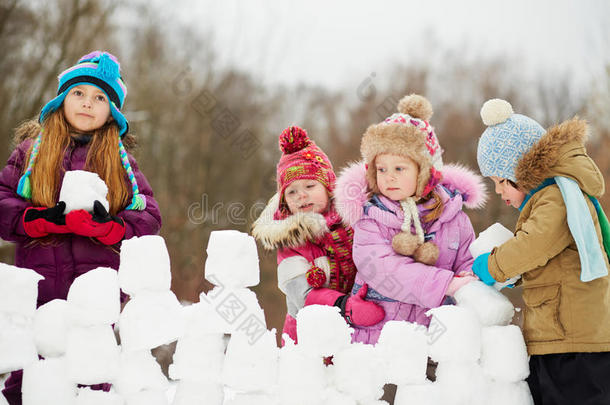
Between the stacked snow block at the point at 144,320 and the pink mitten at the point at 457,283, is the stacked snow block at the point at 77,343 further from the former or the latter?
the pink mitten at the point at 457,283

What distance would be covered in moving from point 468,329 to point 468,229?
570 mm

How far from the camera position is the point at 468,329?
1871 millimetres

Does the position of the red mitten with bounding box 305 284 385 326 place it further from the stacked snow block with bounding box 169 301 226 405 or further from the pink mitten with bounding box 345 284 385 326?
the stacked snow block with bounding box 169 301 226 405

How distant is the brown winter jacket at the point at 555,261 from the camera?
1.81 m

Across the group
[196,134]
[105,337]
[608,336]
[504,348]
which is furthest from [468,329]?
[196,134]

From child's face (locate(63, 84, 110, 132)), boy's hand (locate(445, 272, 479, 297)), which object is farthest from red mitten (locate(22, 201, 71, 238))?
boy's hand (locate(445, 272, 479, 297))

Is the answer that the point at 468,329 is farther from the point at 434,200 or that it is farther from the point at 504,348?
the point at 434,200

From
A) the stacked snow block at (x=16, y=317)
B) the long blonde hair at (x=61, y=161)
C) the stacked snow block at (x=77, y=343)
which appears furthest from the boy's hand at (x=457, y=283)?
the stacked snow block at (x=16, y=317)

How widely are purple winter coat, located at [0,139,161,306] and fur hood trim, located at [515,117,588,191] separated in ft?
4.98

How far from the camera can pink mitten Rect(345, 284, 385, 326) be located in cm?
217

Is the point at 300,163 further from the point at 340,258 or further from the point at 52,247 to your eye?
the point at 52,247

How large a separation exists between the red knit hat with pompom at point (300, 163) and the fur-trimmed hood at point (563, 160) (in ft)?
3.25

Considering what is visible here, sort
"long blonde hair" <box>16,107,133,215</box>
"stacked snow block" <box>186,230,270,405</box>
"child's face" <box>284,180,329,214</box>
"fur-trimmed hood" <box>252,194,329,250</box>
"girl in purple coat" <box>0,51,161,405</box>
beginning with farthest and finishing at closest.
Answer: "child's face" <box>284,180,329,214</box> < "fur-trimmed hood" <box>252,194,329,250</box> < "long blonde hair" <box>16,107,133,215</box> < "girl in purple coat" <box>0,51,161,405</box> < "stacked snow block" <box>186,230,270,405</box>

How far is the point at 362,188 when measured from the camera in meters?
2.35
